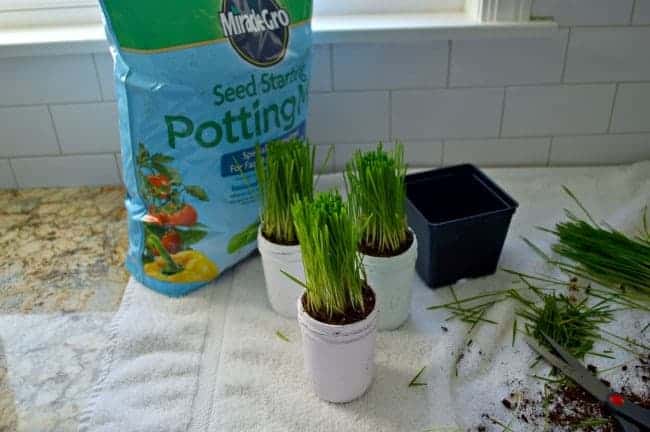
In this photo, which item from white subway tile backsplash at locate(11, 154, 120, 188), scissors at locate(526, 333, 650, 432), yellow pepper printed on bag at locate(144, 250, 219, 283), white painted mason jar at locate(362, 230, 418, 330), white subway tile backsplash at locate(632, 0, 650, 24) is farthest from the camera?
white subway tile backsplash at locate(11, 154, 120, 188)

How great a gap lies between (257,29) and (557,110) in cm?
56

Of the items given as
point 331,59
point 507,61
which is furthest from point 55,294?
point 507,61

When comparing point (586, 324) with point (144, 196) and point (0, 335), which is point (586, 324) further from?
point (0, 335)

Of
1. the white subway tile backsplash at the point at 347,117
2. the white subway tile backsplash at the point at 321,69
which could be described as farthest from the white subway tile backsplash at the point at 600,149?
the white subway tile backsplash at the point at 321,69

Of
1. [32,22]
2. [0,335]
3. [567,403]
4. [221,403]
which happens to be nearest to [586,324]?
[567,403]

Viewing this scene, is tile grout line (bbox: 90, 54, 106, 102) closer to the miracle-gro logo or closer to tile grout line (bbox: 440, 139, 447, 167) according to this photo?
the miracle-gro logo

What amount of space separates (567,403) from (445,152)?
0.52m

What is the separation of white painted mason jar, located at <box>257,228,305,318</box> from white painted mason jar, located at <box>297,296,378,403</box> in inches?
4.0

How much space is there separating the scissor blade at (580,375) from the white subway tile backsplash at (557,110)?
454mm

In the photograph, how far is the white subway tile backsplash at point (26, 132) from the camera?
966 mm

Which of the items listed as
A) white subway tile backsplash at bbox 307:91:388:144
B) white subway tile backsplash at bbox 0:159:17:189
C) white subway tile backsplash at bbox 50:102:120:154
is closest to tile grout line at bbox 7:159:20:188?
white subway tile backsplash at bbox 0:159:17:189

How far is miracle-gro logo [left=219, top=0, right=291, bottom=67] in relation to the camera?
71 centimetres

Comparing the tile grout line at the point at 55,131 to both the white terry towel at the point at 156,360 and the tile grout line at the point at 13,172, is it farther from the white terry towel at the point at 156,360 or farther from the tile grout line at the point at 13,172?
the white terry towel at the point at 156,360

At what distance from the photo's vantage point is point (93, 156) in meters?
1.02
